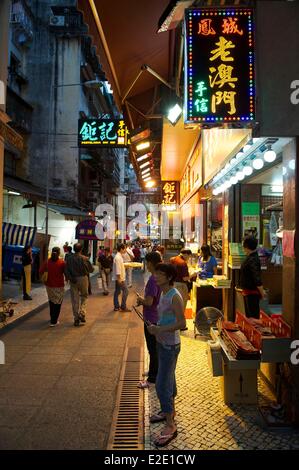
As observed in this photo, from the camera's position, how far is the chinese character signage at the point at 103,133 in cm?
1333

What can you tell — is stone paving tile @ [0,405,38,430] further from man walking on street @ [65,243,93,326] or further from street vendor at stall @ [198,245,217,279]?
street vendor at stall @ [198,245,217,279]

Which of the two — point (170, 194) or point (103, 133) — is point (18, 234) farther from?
point (170, 194)

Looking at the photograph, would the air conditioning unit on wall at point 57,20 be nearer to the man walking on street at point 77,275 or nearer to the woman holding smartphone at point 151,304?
the man walking on street at point 77,275

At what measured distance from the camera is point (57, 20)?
94.7 ft

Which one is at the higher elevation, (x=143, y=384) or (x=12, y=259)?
(x=12, y=259)

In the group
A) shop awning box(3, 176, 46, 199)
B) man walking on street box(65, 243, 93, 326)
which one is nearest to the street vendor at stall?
man walking on street box(65, 243, 93, 326)

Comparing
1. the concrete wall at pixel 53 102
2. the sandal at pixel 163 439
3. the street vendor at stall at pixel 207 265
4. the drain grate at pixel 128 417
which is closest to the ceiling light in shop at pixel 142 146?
the street vendor at stall at pixel 207 265

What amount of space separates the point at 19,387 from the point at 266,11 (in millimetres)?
5834

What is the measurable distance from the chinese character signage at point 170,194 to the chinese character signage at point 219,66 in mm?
15201

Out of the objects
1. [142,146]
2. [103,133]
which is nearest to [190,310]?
[142,146]

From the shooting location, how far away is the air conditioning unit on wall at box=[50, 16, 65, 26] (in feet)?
94.5

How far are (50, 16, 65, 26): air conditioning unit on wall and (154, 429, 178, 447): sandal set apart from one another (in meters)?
31.7

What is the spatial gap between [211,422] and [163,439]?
76 cm

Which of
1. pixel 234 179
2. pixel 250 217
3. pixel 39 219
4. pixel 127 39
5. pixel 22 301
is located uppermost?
pixel 127 39
